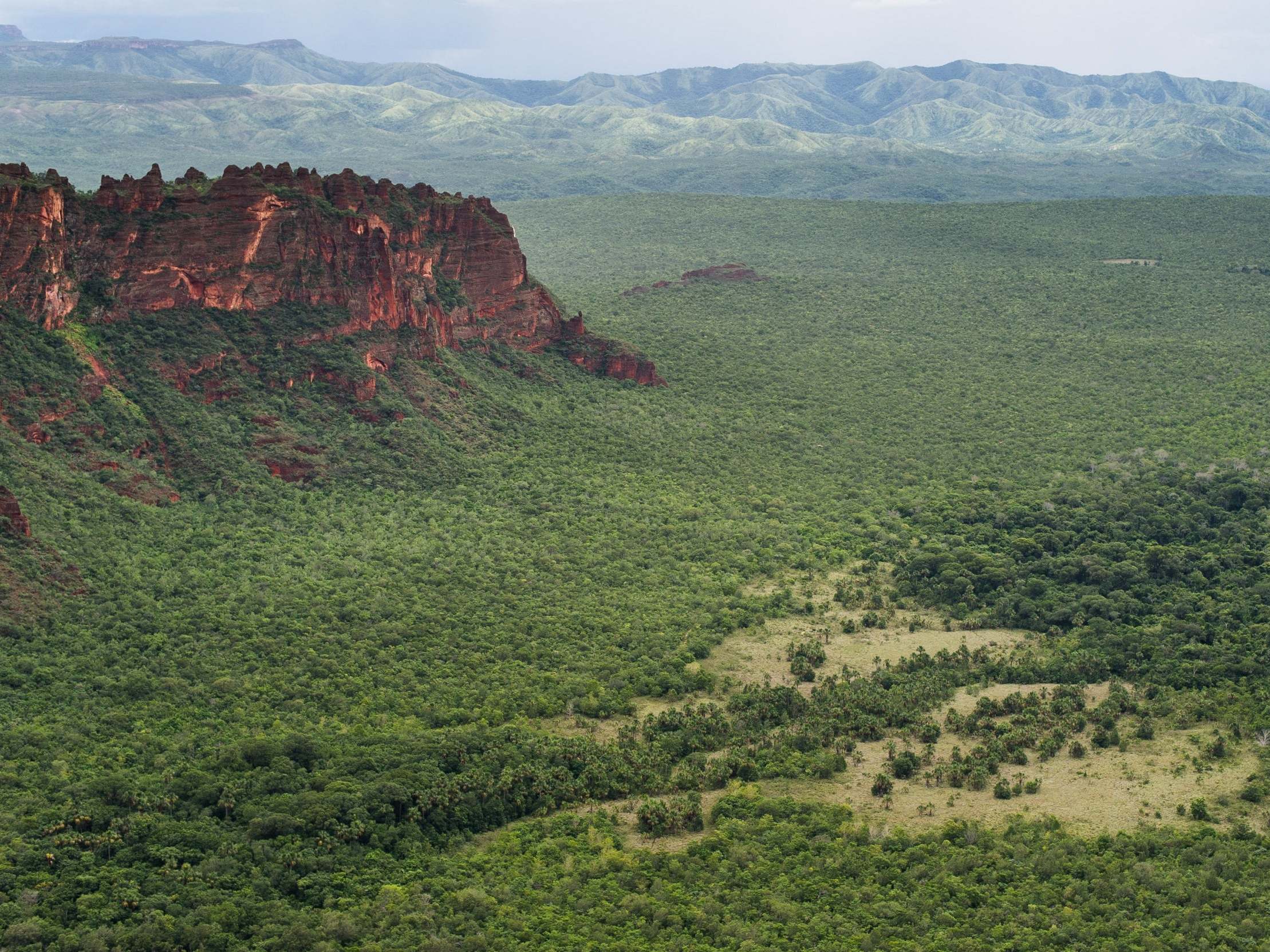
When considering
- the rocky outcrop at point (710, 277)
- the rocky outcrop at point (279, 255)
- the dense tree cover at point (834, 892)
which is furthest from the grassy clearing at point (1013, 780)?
the rocky outcrop at point (710, 277)

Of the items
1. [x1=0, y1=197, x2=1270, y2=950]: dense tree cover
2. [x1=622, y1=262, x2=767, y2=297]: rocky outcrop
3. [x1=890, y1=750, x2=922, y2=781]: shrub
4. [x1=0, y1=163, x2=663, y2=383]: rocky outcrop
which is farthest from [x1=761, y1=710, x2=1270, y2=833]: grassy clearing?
[x1=622, y1=262, x2=767, y2=297]: rocky outcrop

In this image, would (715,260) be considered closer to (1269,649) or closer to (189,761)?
(1269,649)

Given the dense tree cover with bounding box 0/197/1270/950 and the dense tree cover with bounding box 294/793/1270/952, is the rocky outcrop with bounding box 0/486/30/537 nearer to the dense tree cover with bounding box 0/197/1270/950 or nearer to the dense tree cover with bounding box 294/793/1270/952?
the dense tree cover with bounding box 0/197/1270/950

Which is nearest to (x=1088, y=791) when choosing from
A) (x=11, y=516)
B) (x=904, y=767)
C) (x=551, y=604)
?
(x=904, y=767)

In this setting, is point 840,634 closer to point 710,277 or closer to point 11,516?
point 11,516

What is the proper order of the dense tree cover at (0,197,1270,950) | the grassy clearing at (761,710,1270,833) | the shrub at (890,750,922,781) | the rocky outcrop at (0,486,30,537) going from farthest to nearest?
1. the rocky outcrop at (0,486,30,537)
2. the shrub at (890,750,922,781)
3. the grassy clearing at (761,710,1270,833)
4. the dense tree cover at (0,197,1270,950)

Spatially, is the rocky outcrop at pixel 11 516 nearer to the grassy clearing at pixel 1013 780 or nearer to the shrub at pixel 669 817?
the grassy clearing at pixel 1013 780
